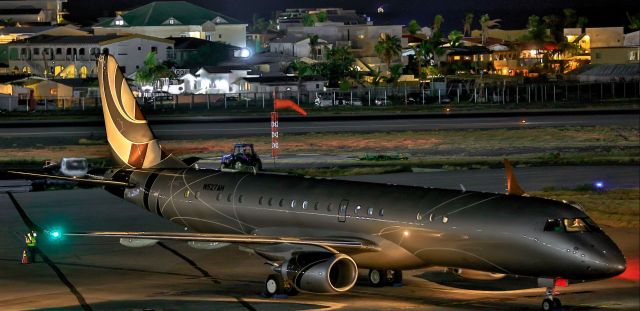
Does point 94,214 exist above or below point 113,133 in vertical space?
below

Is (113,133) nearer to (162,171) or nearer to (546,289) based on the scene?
(162,171)

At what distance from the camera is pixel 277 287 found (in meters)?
38.7

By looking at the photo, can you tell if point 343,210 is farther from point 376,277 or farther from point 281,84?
point 281,84

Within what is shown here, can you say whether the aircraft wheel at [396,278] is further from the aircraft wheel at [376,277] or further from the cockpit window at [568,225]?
the cockpit window at [568,225]

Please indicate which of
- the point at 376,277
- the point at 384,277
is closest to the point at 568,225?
the point at 384,277

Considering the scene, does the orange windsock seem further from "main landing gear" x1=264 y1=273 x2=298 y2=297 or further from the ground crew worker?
"main landing gear" x1=264 y1=273 x2=298 y2=297

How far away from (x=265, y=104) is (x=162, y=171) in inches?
4316

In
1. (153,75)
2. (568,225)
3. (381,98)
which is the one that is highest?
(153,75)

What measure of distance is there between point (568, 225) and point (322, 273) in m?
7.31

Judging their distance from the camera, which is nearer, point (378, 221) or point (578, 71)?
point (378, 221)

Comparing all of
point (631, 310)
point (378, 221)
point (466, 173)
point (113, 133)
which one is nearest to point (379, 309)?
point (378, 221)

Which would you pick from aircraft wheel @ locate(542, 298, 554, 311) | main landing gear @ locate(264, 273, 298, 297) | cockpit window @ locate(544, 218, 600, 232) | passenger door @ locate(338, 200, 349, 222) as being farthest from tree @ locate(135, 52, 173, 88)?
aircraft wheel @ locate(542, 298, 554, 311)

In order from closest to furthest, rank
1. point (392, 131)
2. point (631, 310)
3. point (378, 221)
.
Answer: point (631, 310), point (378, 221), point (392, 131)

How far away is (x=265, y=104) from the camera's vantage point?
158 m
